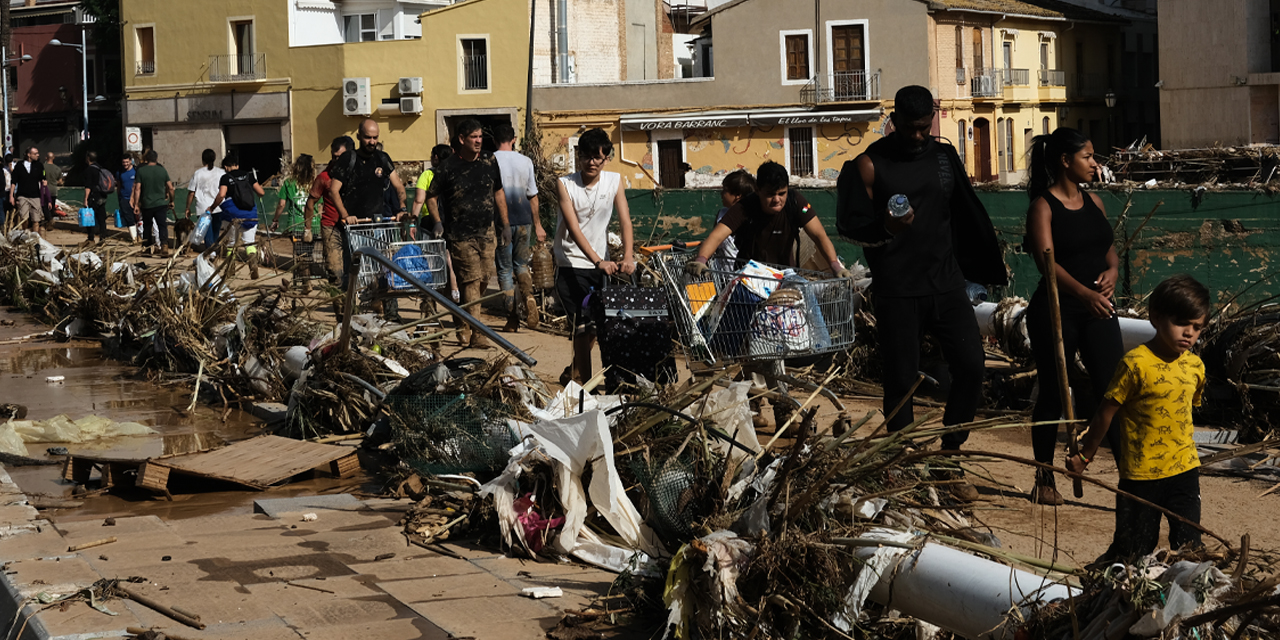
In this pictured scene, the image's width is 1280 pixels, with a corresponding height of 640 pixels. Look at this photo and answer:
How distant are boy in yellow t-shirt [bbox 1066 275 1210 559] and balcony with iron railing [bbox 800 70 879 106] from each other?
4751 centimetres

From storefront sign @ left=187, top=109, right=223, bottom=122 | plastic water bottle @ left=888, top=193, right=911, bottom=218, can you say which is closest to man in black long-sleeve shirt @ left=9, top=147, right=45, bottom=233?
plastic water bottle @ left=888, top=193, right=911, bottom=218

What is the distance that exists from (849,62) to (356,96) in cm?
1917

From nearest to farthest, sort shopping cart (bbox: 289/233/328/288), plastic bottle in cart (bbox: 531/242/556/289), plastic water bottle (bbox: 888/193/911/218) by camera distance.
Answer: plastic water bottle (bbox: 888/193/911/218) < plastic bottle in cart (bbox: 531/242/556/289) < shopping cart (bbox: 289/233/328/288)

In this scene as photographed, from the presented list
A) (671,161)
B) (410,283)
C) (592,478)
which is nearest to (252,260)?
(410,283)

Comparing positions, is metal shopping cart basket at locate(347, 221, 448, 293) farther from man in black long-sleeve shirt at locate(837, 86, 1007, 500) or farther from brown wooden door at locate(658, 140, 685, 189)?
brown wooden door at locate(658, 140, 685, 189)

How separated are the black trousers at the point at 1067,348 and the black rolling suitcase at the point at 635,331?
1.96 metres

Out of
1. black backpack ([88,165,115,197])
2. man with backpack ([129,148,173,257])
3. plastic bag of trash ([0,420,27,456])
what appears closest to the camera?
plastic bag of trash ([0,420,27,456])

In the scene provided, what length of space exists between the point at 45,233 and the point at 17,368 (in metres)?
14.7

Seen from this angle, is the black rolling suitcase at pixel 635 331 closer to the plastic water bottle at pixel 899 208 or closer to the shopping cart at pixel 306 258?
the plastic water bottle at pixel 899 208

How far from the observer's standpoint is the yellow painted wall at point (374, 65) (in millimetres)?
54188

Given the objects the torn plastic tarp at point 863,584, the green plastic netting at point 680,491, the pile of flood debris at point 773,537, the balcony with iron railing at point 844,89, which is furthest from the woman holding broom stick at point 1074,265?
the balcony with iron railing at point 844,89

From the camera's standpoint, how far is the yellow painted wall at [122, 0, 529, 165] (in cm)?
5419

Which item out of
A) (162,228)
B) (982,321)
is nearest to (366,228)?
(982,321)

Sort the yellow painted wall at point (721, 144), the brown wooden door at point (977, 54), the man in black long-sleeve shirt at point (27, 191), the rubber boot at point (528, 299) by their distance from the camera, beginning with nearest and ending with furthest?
the rubber boot at point (528, 299)
the man in black long-sleeve shirt at point (27, 191)
the yellow painted wall at point (721, 144)
the brown wooden door at point (977, 54)
